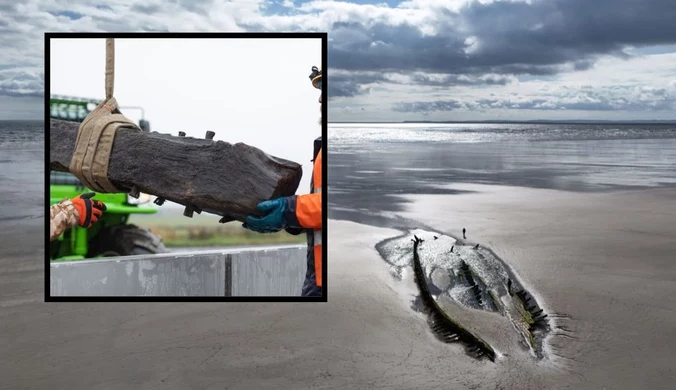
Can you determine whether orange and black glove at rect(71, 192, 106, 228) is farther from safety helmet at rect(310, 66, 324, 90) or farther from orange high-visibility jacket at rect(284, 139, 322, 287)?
safety helmet at rect(310, 66, 324, 90)

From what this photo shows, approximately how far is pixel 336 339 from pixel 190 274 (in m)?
1.14

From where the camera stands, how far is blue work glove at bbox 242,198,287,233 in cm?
408

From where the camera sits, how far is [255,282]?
415 centimetres

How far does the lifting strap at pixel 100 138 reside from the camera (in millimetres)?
4000

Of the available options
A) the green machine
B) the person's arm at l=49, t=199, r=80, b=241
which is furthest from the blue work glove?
the person's arm at l=49, t=199, r=80, b=241

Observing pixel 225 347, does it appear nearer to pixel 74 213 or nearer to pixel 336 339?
pixel 336 339

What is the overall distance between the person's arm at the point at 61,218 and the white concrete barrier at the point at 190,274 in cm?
20

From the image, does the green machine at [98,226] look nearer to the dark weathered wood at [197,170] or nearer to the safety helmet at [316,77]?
the dark weathered wood at [197,170]

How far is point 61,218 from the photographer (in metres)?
4.02

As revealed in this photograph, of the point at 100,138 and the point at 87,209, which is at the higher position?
the point at 100,138

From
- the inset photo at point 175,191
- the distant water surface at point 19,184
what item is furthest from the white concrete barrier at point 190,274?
the distant water surface at point 19,184

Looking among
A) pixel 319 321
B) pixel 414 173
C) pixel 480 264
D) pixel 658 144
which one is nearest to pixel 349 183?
pixel 414 173

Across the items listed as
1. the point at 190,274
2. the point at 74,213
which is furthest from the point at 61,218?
the point at 190,274

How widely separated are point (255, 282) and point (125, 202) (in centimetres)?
99
